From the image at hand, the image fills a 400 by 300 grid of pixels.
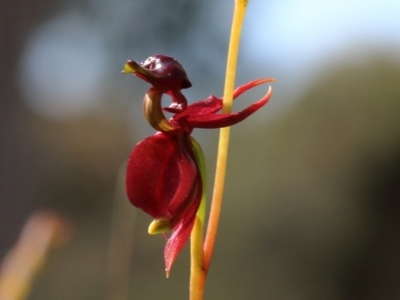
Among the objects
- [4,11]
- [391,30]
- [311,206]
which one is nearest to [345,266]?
[311,206]

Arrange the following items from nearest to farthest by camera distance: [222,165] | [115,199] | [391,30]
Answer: [222,165], [391,30], [115,199]

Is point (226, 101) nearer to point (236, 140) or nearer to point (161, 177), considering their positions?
point (161, 177)

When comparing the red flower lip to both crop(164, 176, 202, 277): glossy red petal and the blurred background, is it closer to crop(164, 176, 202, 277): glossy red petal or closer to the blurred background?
crop(164, 176, 202, 277): glossy red petal

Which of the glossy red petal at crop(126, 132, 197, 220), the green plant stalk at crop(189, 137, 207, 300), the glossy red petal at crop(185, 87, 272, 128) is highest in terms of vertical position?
the glossy red petal at crop(185, 87, 272, 128)

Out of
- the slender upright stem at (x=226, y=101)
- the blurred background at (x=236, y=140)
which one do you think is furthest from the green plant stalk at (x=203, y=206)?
the blurred background at (x=236, y=140)

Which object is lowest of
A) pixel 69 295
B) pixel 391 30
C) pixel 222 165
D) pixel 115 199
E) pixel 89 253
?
pixel 69 295

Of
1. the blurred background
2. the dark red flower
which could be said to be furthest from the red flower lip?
the blurred background

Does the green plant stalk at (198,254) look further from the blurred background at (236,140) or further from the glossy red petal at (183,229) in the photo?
the blurred background at (236,140)

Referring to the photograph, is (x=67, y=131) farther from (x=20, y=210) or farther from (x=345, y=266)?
(x=345, y=266)
